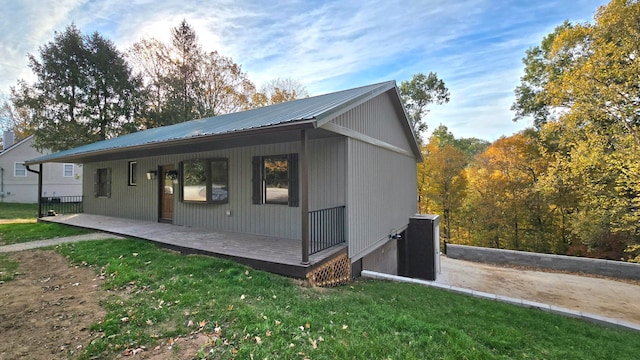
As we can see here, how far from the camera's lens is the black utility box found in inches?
374

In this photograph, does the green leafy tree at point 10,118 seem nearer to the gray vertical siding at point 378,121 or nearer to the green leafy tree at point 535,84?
the gray vertical siding at point 378,121

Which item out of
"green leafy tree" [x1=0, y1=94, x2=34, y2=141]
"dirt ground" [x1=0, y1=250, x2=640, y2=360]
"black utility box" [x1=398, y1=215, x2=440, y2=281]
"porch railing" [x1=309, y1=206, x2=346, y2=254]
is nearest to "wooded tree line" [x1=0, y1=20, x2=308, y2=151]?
"green leafy tree" [x1=0, y1=94, x2=34, y2=141]

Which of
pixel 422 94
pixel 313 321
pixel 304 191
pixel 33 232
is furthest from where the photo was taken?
pixel 422 94

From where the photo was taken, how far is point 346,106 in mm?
5074

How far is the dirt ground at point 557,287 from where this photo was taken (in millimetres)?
7359

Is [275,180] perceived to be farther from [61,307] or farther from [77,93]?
[77,93]

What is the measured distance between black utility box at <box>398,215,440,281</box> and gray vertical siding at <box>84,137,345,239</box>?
4998mm

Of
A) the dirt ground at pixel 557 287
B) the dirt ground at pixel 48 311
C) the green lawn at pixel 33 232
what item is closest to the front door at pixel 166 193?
the green lawn at pixel 33 232

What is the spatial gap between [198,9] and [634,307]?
49.2ft

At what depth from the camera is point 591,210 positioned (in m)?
11.4

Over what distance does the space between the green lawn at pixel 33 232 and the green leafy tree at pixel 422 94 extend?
21.0m

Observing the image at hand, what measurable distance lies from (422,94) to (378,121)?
1708 centimetres

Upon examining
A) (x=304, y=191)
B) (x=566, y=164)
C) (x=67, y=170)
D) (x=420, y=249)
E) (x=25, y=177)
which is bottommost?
(x=420, y=249)

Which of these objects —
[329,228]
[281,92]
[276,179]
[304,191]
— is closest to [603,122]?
[329,228]
